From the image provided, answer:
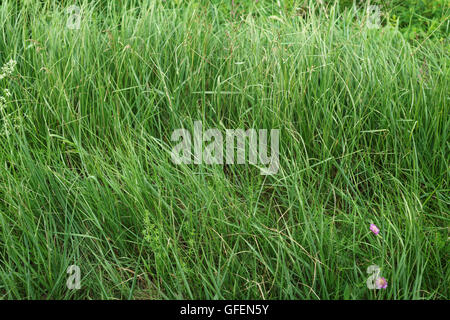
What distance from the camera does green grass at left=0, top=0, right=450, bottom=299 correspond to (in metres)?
1.96

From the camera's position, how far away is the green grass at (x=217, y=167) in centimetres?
196

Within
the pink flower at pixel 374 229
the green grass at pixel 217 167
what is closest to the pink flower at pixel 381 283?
the green grass at pixel 217 167

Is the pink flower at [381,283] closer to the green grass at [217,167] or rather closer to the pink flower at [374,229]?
the green grass at [217,167]

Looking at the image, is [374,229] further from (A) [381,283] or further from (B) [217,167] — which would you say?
(B) [217,167]

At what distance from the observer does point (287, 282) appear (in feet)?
6.18

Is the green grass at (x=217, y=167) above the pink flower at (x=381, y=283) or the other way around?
above

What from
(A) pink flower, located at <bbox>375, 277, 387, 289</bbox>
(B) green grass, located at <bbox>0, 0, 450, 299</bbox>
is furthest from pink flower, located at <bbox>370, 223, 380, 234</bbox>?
(A) pink flower, located at <bbox>375, 277, 387, 289</bbox>

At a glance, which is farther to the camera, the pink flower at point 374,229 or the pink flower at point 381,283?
the pink flower at point 374,229

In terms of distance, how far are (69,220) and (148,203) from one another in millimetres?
338

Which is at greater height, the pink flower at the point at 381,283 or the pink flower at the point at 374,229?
the pink flower at the point at 374,229

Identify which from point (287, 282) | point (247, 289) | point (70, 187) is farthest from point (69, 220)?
point (287, 282)

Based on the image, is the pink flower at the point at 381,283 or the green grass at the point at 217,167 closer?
the pink flower at the point at 381,283

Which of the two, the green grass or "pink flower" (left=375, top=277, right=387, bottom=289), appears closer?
"pink flower" (left=375, top=277, right=387, bottom=289)

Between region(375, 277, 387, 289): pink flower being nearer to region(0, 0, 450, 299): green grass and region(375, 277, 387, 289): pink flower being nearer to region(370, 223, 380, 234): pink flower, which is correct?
region(0, 0, 450, 299): green grass
